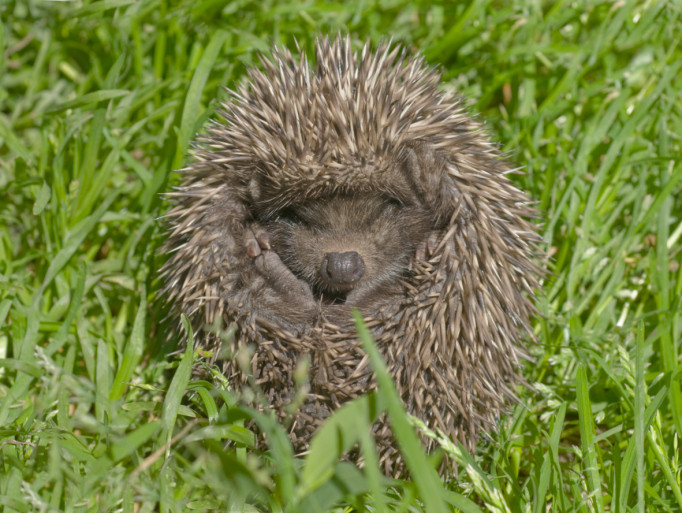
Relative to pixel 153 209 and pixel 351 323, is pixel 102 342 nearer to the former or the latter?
pixel 153 209

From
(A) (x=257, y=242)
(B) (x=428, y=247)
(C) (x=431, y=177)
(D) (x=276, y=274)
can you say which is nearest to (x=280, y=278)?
(D) (x=276, y=274)

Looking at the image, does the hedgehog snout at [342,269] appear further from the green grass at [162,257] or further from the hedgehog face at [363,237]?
the green grass at [162,257]

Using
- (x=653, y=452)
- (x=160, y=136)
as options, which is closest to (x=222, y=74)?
(x=160, y=136)

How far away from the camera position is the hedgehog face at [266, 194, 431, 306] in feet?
10.2

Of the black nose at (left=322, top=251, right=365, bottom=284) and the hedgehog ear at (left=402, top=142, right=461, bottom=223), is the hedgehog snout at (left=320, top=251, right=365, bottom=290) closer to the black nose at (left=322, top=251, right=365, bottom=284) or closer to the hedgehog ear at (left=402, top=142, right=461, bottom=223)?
the black nose at (left=322, top=251, right=365, bottom=284)

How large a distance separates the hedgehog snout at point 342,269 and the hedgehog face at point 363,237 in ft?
0.13

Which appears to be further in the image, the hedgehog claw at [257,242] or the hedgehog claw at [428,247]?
the hedgehog claw at [257,242]

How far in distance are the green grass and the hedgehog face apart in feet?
2.11

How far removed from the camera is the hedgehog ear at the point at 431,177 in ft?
9.87

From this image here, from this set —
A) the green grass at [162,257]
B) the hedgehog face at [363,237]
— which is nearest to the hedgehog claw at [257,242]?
the hedgehog face at [363,237]

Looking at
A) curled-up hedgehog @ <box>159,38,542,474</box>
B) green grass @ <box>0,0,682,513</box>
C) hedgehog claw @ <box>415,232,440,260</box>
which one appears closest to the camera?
green grass @ <box>0,0,682,513</box>

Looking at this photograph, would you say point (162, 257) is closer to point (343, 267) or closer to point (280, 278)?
point (280, 278)

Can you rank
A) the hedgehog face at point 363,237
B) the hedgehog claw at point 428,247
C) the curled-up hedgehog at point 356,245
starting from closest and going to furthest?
the curled-up hedgehog at point 356,245
the hedgehog claw at point 428,247
the hedgehog face at point 363,237

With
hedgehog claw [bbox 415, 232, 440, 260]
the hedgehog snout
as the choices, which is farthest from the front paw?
hedgehog claw [bbox 415, 232, 440, 260]
